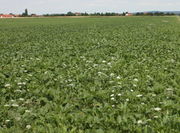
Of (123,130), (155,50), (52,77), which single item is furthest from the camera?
(155,50)

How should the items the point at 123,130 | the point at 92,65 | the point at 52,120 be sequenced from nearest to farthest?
the point at 123,130 < the point at 52,120 < the point at 92,65

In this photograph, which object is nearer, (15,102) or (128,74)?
(15,102)

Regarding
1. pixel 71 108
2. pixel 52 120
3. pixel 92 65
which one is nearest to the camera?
pixel 52 120

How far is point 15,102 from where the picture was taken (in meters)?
5.98

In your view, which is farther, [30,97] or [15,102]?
[30,97]

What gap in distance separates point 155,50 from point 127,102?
7.22m

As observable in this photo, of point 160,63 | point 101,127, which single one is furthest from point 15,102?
point 160,63

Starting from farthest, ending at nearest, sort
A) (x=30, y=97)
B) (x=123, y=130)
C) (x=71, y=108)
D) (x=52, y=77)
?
1. (x=52, y=77)
2. (x=30, y=97)
3. (x=71, y=108)
4. (x=123, y=130)

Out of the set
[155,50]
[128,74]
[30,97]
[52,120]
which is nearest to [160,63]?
[128,74]

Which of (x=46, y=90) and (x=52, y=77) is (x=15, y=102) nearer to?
(x=46, y=90)

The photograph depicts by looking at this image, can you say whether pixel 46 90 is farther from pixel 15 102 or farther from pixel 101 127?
pixel 101 127

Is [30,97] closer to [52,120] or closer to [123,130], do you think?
[52,120]

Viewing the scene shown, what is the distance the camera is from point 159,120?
504cm

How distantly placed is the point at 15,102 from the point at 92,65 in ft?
12.3
